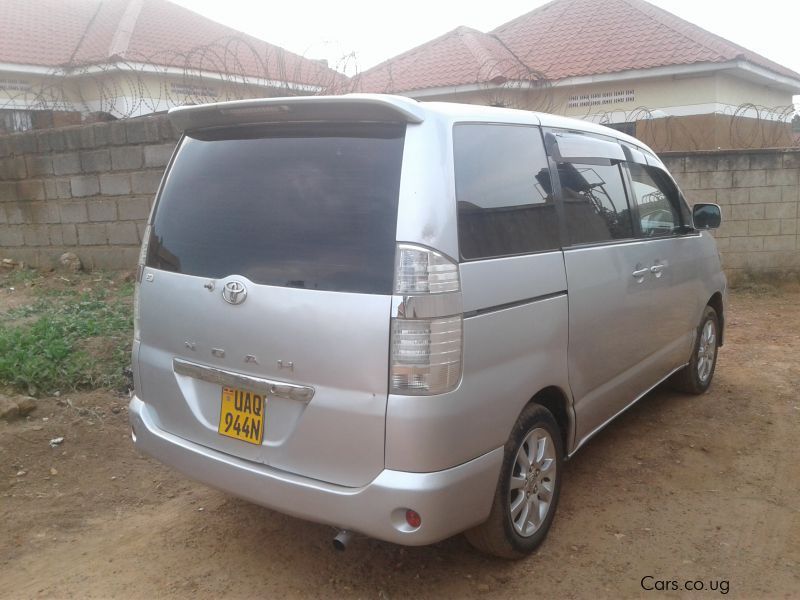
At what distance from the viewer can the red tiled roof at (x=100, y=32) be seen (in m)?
15.2

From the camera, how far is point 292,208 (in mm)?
2586

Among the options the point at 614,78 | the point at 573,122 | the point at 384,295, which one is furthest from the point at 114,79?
the point at 384,295

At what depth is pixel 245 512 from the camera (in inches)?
135

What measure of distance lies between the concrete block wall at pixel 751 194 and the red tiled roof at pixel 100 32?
8.88 m

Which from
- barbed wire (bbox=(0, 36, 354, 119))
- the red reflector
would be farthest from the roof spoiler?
barbed wire (bbox=(0, 36, 354, 119))

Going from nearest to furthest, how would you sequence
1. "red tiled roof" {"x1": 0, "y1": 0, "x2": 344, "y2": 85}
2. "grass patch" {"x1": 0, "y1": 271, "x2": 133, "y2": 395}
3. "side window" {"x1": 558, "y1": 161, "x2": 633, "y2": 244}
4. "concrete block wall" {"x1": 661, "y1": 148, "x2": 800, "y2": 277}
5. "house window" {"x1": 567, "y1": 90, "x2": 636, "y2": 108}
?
"side window" {"x1": 558, "y1": 161, "x2": 633, "y2": 244}
"grass patch" {"x1": 0, "y1": 271, "x2": 133, "y2": 395}
"concrete block wall" {"x1": 661, "y1": 148, "x2": 800, "y2": 277}
"house window" {"x1": 567, "y1": 90, "x2": 636, "y2": 108}
"red tiled roof" {"x1": 0, "y1": 0, "x2": 344, "y2": 85}

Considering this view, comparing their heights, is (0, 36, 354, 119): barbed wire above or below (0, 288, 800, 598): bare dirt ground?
above

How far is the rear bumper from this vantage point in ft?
7.74

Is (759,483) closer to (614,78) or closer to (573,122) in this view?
(573,122)

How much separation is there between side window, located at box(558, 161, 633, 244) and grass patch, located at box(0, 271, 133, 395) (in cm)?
334

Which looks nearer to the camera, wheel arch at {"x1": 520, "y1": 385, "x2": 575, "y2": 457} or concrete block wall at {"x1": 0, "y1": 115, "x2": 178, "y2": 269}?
wheel arch at {"x1": 520, "y1": 385, "x2": 575, "y2": 457}

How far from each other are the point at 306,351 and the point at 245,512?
141cm

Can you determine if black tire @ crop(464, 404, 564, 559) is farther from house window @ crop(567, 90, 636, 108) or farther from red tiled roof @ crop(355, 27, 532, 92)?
house window @ crop(567, 90, 636, 108)

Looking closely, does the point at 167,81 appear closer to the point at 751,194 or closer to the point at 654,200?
the point at 654,200
